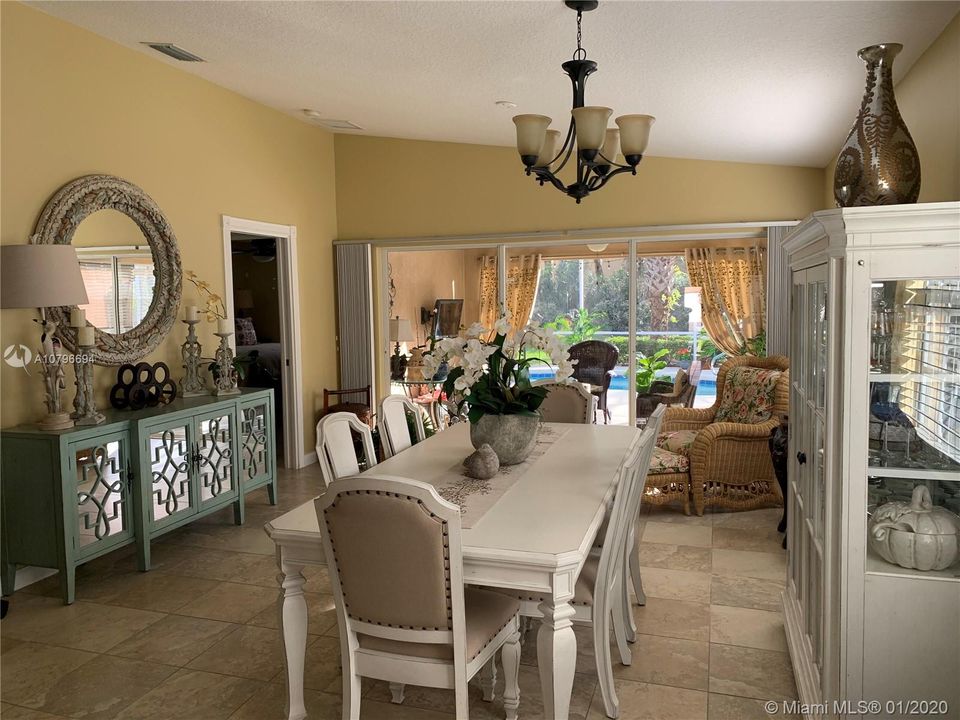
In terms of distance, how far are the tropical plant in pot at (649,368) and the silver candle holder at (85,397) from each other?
13.3 feet

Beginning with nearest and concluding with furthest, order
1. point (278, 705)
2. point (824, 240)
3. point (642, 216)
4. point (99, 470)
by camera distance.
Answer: point (824, 240) → point (278, 705) → point (99, 470) → point (642, 216)

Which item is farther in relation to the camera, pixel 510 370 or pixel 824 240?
pixel 510 370

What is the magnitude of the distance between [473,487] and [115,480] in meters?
2.15

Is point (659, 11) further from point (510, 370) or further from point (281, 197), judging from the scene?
point (281, 197)

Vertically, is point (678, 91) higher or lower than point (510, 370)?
higher

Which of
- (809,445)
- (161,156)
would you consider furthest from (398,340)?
(809,445)

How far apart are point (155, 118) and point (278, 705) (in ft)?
12.3

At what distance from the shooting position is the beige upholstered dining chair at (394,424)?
3.48 meters

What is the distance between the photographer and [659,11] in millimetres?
2834

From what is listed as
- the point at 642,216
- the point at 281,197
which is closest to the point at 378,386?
the point at 281,197

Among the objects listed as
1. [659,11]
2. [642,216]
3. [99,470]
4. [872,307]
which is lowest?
[99,470]

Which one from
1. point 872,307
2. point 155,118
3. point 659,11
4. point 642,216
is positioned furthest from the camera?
point 642,216

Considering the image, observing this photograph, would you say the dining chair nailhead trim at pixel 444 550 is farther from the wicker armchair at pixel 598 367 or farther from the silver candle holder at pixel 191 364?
the wicker armchair at pixel 598 367

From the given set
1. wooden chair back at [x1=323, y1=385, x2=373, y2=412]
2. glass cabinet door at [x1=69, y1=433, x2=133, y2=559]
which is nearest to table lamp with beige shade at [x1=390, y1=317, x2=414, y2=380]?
wooden chair back at [x1=323, y1=385, x2=373, y2=412]
